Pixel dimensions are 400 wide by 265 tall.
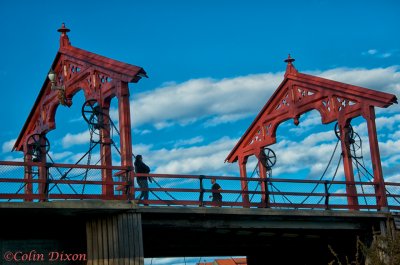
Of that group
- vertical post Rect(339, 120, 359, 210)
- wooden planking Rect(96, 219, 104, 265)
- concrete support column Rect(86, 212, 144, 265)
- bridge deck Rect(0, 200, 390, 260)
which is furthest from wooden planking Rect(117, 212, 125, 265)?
vertical post Rect(339, 120, 359, 210)

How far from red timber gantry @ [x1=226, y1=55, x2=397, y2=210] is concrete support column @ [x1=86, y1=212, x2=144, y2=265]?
6.35 metres

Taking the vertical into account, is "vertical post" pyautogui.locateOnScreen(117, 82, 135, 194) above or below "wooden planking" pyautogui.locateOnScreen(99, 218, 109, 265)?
above

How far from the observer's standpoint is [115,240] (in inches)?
898

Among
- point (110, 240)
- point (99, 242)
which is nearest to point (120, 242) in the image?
point (110, 240)

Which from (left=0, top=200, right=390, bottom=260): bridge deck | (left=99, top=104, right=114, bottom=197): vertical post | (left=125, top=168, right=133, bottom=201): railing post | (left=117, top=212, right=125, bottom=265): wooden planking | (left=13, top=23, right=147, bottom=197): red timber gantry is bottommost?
(left=117, top=212, right=125, bottom=265): wooden planking

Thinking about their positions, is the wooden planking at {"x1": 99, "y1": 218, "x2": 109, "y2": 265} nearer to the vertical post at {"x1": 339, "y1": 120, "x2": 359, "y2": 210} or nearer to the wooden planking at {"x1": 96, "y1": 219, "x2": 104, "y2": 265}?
the wooden planking at {"x1": 96, "y1": 219, "x2": 104, "y2": 265}

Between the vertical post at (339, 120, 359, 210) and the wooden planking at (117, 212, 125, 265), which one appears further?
the vertical post at (339, 120, 359, 210)

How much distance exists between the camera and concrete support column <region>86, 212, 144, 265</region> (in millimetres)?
22656

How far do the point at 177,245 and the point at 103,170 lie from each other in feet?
19.5

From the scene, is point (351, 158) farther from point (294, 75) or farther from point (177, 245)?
point (177, 245)

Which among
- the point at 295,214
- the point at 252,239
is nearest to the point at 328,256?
the point at 252,239

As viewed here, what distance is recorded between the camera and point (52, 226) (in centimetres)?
2341

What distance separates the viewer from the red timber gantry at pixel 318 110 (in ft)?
95.8

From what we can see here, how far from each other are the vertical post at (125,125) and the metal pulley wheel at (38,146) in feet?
15.3
